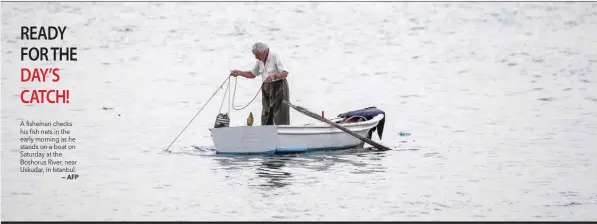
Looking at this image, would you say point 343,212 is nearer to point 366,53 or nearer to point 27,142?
point 27,142

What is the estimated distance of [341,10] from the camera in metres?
59.4

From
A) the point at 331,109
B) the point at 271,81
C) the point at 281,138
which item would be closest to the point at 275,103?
the point at 271,81

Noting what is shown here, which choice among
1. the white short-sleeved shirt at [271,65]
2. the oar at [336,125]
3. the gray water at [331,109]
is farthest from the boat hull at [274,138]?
the white short-sleeved shirt at [271,65]

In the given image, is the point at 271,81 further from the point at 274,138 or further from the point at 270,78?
the point at 274,138

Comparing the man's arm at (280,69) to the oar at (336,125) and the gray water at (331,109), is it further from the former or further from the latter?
the gray water at (331,109)

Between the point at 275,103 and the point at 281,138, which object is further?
the point at 275,103

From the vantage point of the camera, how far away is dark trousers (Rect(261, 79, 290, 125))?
22.8m

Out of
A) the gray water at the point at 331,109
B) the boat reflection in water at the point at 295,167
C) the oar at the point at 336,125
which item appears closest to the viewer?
the gray water at the point at 331,109

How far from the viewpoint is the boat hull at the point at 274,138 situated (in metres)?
22.5

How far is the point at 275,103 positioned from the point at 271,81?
383 millimetres

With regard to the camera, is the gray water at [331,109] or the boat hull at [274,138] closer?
the gray water at [331,109]

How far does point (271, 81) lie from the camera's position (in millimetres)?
22688

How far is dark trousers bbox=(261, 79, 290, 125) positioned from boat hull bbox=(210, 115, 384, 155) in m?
0.42

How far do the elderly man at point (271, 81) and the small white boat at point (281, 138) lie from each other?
0.42 metres
